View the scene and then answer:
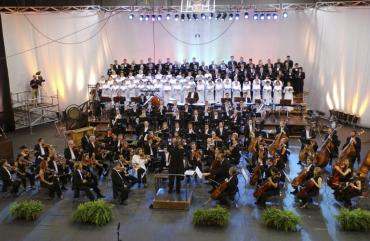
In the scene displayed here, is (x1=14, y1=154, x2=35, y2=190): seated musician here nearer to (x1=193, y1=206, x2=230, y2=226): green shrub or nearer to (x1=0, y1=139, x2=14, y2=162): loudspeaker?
(x1=0, y1=139, x2=14, y2=162): loudspeaker

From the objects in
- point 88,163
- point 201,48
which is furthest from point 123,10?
point 88,163

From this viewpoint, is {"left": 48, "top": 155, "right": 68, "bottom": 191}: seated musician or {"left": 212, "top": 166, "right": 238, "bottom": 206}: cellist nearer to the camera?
{"left": 212, "top": 166, "right": 238, "bottom": 206}: cellist

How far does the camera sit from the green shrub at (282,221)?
10054mm

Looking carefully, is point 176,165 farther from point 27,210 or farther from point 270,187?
point 27,210

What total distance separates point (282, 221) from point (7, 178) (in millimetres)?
7758

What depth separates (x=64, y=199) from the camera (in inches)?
484

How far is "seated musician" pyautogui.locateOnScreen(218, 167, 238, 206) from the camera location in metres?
11.3

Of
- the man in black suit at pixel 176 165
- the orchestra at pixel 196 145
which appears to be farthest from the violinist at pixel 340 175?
the man in black suit at pixel 176 165

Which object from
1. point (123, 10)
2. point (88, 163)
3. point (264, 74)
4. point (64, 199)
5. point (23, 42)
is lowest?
point (64, 199)

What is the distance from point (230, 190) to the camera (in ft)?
37.6

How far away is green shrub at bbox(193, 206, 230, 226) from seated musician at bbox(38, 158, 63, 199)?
4217 mm

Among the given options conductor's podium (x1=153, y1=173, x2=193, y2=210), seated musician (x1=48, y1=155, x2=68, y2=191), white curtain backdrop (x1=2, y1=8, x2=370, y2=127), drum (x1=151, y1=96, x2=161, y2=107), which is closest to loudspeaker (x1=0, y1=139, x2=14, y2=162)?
seated musician (x1=48, y1=155, x2=68, y2=191)

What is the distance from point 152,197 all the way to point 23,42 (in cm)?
1274

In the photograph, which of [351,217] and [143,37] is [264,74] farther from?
[351,217]
